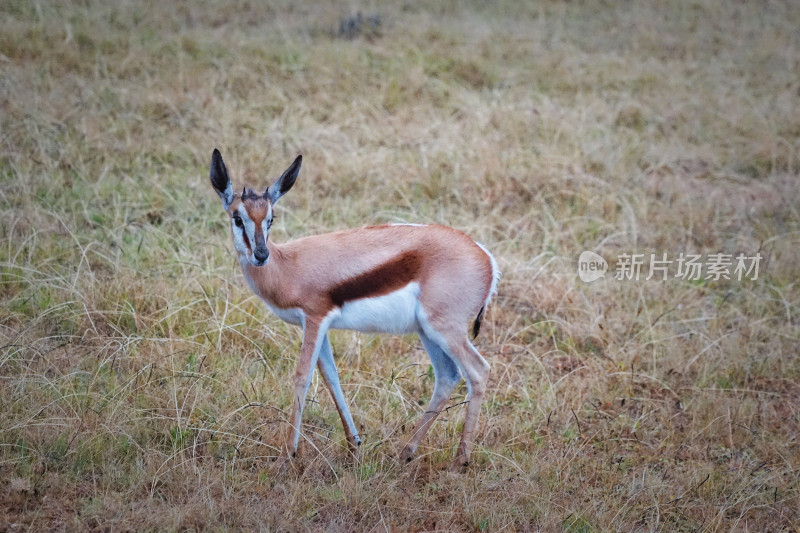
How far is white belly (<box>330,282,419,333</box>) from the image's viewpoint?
13.3 ft

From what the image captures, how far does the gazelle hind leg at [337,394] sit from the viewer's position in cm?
425

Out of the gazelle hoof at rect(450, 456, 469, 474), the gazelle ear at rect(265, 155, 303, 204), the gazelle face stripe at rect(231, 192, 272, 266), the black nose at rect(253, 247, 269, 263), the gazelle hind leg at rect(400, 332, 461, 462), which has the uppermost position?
the gazelle ear at rect(265, 155, 303, 204)

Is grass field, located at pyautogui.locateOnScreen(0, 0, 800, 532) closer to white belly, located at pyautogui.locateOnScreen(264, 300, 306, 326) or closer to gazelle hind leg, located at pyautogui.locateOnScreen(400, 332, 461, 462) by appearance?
gazelle hind leg, located at pyautogui.locateOnScreen(400, 332, 461, 462)

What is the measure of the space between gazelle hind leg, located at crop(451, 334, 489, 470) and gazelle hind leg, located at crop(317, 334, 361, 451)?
0.57m

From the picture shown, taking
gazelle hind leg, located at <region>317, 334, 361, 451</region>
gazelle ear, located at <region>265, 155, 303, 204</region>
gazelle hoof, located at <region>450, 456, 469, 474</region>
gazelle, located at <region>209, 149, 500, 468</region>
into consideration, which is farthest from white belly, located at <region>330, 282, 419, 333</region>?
gazelle hoof, located at <region>450, 456, 469, 474</region>

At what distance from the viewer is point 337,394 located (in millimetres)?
4250

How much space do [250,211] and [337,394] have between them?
43.5 inches

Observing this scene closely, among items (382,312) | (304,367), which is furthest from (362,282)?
(304,367)

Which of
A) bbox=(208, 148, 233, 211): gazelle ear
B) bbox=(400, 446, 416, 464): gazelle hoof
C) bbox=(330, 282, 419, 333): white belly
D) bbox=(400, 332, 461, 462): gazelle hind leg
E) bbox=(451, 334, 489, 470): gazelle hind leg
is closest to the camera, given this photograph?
bbox=(208, 148, 233, 211): gazelle ear

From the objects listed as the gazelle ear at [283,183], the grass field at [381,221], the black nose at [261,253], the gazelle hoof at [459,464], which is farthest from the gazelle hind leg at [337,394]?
the gazelle ear at [283,183]

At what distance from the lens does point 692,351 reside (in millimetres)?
5645

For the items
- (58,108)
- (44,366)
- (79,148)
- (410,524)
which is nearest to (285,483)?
(410,524)

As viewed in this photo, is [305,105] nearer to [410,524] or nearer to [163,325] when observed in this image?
[163,325]

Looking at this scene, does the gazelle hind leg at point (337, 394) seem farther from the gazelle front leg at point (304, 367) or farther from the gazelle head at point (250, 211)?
the gazelle head at point (250, 211)
